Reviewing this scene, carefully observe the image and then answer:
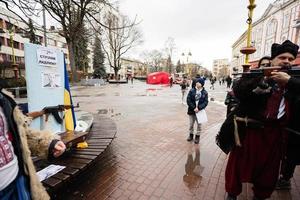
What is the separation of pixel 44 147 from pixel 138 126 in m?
4.91

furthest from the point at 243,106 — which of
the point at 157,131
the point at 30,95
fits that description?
the point at 157,131

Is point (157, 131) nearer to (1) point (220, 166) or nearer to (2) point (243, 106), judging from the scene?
(1) point (220, 166)

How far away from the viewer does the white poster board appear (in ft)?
10.6

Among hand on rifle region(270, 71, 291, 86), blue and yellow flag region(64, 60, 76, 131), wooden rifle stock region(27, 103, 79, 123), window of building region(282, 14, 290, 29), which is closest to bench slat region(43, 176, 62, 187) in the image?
wooden rifle stock region(27, 103, 79, 123)

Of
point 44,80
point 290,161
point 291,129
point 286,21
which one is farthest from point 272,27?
point 44,80

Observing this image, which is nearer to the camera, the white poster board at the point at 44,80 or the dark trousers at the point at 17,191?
the dark trousers at the point at 17,191

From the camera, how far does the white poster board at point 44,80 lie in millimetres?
3221

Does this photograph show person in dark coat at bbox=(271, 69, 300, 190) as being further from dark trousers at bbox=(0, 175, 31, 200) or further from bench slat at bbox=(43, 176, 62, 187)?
bench slat at bbox=(43, 176, 62, 187)

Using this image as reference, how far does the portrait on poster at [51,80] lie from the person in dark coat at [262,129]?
3127 millimetres

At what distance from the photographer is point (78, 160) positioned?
2881mm

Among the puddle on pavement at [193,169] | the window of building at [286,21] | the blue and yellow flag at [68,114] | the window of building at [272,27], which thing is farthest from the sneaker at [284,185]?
the window of building at [272,27]

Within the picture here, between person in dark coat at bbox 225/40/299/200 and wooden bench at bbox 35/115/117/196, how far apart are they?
1.99 metres

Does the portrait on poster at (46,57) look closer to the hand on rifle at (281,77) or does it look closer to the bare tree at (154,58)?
the hand on rifle at (281,77)

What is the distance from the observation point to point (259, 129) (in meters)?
2.26
